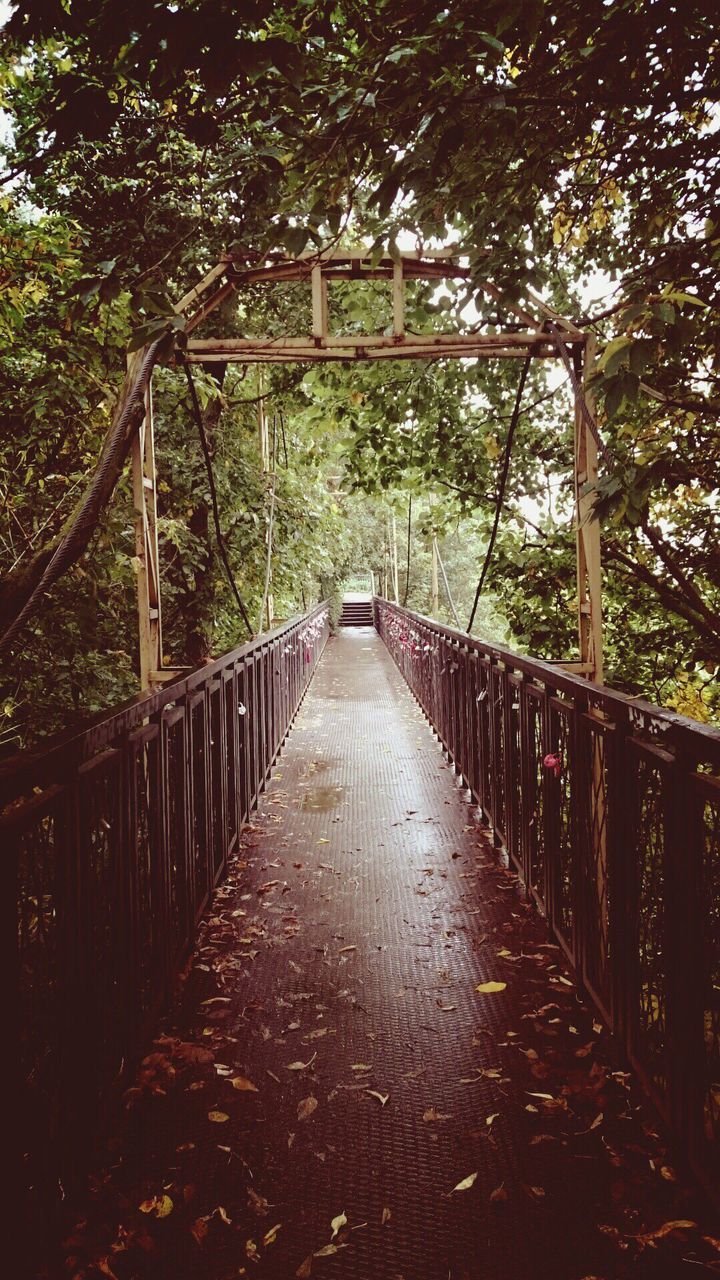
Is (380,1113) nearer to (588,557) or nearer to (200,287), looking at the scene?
(588,557)

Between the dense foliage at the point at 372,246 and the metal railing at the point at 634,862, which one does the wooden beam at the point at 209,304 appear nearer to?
the dense foliage at the point at 372,246

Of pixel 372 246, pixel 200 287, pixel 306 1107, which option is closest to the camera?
pixel 306 1107

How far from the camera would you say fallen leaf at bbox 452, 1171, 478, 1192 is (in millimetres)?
1965

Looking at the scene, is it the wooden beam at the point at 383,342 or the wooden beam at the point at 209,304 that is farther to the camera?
the wooden beam at the point at 383,342

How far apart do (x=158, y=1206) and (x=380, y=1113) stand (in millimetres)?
662

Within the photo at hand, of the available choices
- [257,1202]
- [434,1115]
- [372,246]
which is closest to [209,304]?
[372,246]

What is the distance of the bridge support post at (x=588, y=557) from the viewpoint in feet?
15.8

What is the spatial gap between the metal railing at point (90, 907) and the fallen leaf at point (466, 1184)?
0.93 metres

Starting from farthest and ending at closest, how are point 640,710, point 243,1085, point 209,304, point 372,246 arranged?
point 209,304, point 372,246, point 243,1085, point 640,710

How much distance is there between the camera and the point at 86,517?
327 cm

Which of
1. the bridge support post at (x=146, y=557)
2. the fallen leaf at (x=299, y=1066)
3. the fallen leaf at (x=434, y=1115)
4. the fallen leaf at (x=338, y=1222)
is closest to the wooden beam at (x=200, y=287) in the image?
the bridge support post at (x=146, y=557)

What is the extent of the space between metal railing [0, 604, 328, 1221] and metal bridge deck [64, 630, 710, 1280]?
0.21 metres

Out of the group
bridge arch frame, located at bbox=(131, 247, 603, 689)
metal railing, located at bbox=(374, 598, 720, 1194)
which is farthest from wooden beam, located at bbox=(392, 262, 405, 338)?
metal railing, located at bbox=(374, 598, 720, 1194)

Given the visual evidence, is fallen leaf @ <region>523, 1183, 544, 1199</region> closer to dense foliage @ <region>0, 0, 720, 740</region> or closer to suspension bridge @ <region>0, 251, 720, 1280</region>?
suspension bridge @ <region>0, 251, 720, 1280</region>
